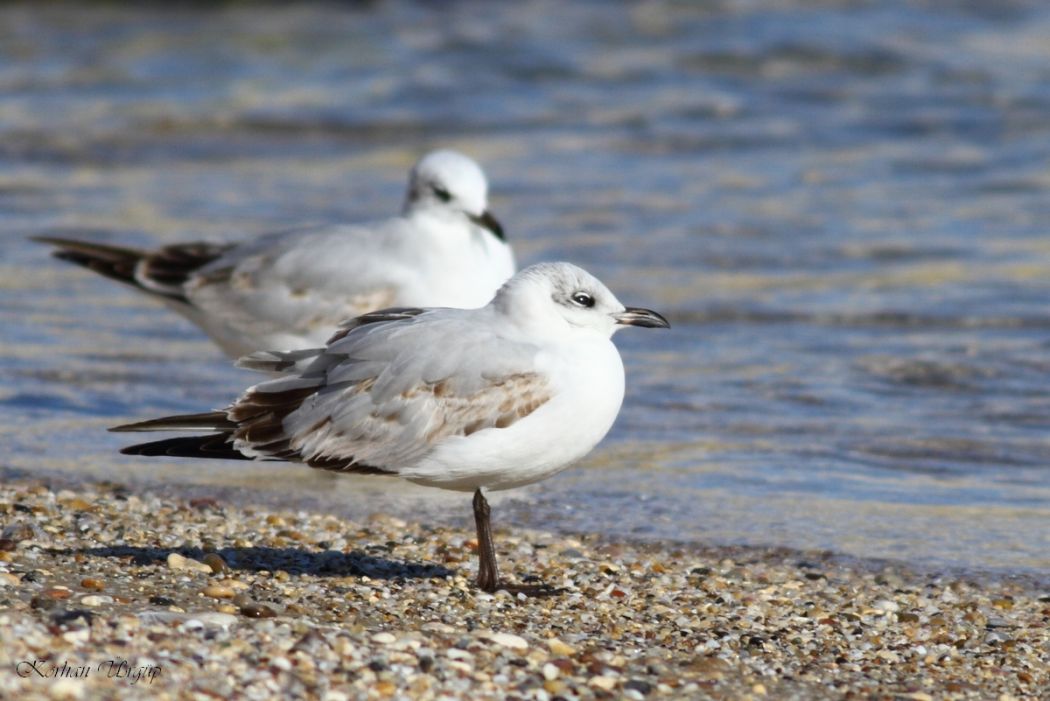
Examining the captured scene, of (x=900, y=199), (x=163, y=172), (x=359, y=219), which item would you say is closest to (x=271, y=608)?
(x=359, y=219)

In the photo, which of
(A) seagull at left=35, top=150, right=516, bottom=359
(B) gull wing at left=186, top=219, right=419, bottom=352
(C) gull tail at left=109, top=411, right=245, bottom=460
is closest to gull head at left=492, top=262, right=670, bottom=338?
(C) gull tail at left=109, top=411, right=245, bottom=460

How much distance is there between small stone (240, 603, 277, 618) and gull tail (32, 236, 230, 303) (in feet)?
10.9

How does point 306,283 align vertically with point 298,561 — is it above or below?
above

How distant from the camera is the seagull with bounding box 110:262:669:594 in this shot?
193 inches

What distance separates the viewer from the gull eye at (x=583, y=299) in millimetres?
5164

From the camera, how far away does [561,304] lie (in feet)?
16.9

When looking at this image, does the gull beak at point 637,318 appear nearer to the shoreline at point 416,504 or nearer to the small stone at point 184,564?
the shoreline at point 416,504

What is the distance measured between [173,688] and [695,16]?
14.3 m

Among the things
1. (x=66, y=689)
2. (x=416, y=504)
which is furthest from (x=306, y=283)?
(x=66, y=689)

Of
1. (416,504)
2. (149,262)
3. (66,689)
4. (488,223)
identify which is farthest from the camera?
(149,262)

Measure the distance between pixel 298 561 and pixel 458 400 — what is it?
2.87 ft

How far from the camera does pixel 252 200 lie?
11945 millimetres

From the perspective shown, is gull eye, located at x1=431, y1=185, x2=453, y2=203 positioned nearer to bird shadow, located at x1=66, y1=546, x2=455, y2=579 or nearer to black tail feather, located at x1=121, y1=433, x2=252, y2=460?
bird shadow, located at x1=66, y1=546, x2=455, y2=579

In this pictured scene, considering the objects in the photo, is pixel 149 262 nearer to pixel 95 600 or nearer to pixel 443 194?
pixel 443 194
